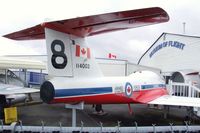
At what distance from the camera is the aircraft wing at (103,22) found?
17.9 ft

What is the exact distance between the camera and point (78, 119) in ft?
35.3

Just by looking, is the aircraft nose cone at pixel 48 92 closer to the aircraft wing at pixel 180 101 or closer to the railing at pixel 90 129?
the railing at pixel 90 129

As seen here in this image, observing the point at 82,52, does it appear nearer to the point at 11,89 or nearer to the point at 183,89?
the point at 11,89

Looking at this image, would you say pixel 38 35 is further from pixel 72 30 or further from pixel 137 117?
pixel 137 117

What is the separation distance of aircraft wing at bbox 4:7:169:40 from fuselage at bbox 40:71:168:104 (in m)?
1.22

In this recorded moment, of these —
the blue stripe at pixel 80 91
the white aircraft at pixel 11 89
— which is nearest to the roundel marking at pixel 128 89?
the blue stripe at pixel 80 91

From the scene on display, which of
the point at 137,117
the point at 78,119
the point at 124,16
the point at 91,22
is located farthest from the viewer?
the point at 137,117

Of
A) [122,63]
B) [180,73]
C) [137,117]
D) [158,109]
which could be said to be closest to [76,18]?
[137,117]

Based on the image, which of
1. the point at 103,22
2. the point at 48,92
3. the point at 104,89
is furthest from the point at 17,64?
the point at 103,22

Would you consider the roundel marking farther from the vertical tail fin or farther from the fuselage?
the vertical tail fin

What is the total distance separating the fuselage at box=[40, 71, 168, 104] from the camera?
665 centimetres

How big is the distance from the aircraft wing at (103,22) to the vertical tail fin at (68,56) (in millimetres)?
174

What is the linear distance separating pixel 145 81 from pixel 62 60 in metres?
5.09

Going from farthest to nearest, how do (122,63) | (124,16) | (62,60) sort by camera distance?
(122,63)
(62,60)
(124,16)
